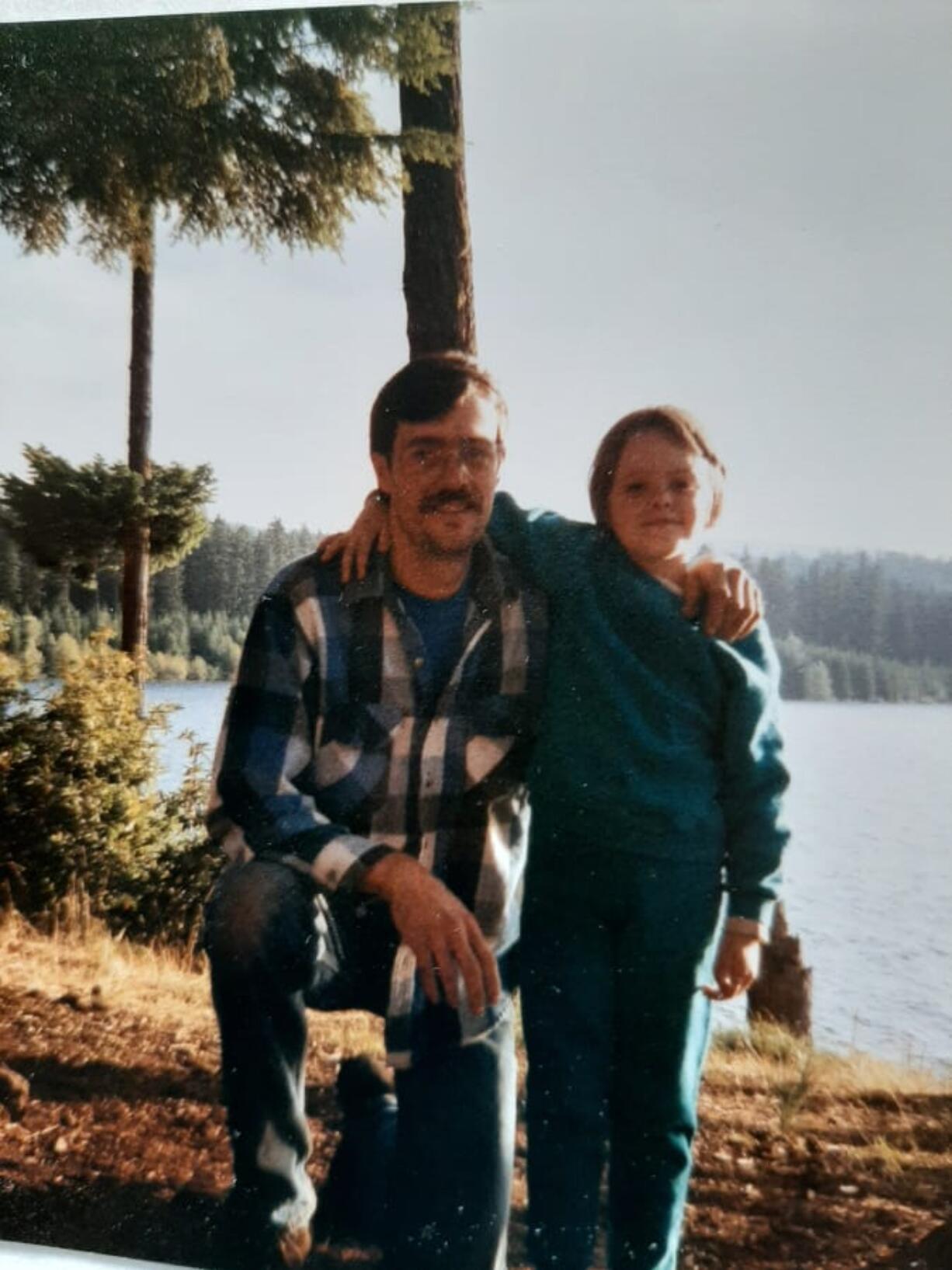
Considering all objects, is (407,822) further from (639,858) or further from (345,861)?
(639,858)

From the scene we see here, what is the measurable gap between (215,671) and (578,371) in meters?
0.96

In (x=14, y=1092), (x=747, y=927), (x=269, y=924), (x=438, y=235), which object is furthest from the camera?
(x=14, y=1092)

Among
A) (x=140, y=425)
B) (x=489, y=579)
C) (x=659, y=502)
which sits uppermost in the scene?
(x=140, y=425)

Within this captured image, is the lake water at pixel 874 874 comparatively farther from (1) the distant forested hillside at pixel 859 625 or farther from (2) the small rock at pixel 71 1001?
A: (2) the small rock at pixel 71 1001

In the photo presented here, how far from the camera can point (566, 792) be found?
8.11 ft

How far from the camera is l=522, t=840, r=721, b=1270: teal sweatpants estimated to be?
240 cm

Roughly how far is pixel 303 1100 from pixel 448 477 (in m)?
1.28

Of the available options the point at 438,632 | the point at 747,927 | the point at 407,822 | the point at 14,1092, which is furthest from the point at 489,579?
the point at 14,1092

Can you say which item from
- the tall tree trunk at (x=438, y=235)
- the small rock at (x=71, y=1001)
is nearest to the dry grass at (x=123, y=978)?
the small rock at (x=71, y=1001)

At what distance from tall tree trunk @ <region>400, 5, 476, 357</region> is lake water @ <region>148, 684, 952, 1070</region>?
1.04 meters

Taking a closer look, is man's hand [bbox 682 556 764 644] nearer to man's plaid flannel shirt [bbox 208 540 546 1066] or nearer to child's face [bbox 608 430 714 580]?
child's face [bbox 608 430 714 580]

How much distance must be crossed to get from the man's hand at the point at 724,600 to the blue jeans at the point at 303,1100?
2.82 ft

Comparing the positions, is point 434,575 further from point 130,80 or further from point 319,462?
point 130,80

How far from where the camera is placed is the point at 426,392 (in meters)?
2.60
